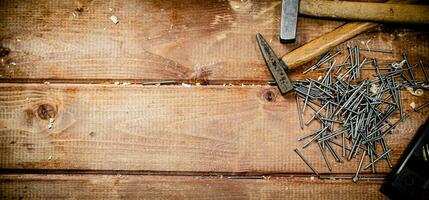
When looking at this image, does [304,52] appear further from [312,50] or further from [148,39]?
[148,39]

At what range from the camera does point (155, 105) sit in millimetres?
1330

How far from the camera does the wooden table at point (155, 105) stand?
1318 mm

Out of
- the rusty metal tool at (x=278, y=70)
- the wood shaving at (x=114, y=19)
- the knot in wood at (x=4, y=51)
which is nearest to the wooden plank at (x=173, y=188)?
the rusty metal tool at (x=278, y=70)

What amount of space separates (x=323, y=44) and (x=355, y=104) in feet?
0.78

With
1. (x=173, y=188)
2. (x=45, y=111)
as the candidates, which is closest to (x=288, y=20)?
(x=173, y=188)

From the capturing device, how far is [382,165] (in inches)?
52.0

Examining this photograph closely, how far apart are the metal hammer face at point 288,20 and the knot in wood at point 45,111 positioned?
0.85m

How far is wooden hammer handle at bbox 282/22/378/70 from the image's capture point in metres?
1.29

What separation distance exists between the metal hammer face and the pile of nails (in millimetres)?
142

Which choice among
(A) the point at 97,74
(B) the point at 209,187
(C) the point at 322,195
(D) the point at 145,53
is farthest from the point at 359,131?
(A) the point at 97,74

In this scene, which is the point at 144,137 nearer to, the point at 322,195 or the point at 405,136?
the point at 322,195

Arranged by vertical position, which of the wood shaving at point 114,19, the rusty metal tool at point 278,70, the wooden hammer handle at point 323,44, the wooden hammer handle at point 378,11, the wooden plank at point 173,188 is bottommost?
the wooden plank at point 173,188

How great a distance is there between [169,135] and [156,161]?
10cm

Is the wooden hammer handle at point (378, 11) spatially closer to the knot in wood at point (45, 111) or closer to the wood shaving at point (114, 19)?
the wood shaving at point (114, 19)
